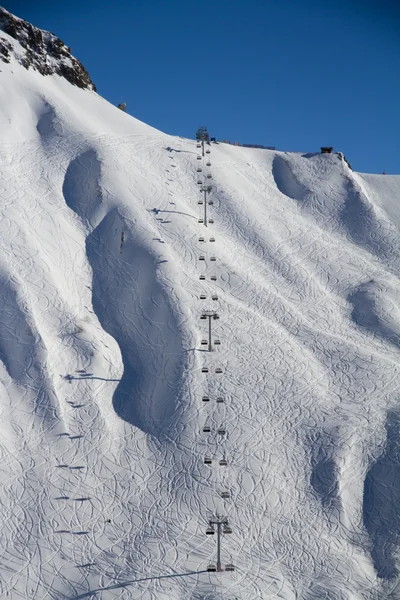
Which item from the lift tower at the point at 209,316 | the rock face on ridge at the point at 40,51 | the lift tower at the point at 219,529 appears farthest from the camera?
the rock face on ridge at the point at 40,51

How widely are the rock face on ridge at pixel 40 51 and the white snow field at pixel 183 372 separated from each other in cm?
477

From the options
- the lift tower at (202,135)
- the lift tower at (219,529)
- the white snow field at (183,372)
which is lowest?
the lift tower at (219,529)

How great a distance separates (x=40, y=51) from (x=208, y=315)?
4264 centimetres

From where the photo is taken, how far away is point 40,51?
284 ft

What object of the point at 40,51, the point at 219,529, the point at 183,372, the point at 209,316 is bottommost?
the point at 219,529

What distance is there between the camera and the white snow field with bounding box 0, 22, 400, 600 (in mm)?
43781

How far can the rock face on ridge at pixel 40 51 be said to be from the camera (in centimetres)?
8444

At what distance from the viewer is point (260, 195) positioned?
77.3m

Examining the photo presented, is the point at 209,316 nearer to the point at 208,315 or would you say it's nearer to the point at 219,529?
the point at 208,315

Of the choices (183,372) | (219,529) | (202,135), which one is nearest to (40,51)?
(202,135)

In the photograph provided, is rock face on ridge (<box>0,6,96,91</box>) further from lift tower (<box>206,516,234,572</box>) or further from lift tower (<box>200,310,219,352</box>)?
lift tower (<box>206,516,234,572</box>)

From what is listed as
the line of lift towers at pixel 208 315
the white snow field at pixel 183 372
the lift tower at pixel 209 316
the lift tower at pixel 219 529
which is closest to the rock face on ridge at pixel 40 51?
the white snow field at pixel 183 372

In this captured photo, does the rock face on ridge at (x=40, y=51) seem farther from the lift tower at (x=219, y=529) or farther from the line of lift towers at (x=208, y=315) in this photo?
the lift tower at (x=219, y=529)

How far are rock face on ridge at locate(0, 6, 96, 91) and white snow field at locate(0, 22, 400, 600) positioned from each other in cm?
477
